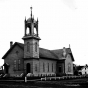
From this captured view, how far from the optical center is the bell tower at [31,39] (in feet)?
145

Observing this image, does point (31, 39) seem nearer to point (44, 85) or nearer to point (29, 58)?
→ point (29, 58)

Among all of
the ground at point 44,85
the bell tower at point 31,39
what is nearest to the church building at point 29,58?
the bell tower at point 31,39

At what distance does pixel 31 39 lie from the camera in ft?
146

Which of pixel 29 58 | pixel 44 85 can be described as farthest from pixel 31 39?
pixel 44 85

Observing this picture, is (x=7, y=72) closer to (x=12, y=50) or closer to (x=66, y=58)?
(x=12, y=50)

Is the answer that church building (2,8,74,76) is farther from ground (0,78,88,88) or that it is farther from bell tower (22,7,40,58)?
ground (0,78,88,88)

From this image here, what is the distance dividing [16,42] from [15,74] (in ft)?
25.4

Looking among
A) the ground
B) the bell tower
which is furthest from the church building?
the ground

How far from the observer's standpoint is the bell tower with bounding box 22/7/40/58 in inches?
1746

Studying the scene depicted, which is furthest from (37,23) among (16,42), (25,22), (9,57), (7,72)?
(7,72)

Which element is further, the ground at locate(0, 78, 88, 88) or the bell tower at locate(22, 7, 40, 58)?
the bell tower at locate(22, 7, 40, 58)

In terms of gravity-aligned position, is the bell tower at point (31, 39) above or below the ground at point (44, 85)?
above

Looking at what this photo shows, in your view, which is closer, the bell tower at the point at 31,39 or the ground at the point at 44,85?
the ground at the point at 44,85

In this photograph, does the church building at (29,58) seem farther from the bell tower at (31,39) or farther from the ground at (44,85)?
the ground at (44,85)
